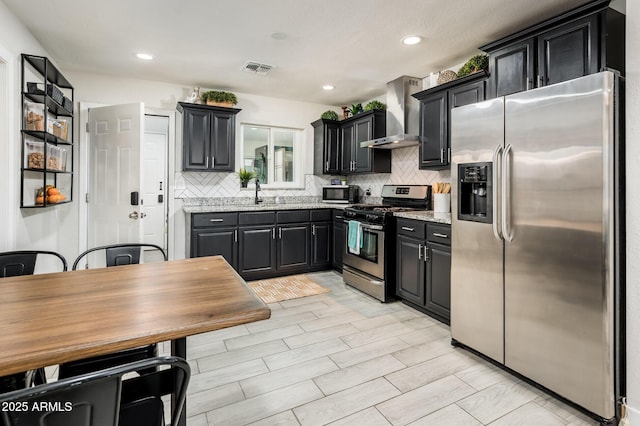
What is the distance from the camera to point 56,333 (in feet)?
3.35

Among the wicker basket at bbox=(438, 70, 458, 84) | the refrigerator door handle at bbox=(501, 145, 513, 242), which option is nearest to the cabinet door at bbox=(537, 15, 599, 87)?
the refrigerator door handle at bbox=(501, 145, 513, 242)

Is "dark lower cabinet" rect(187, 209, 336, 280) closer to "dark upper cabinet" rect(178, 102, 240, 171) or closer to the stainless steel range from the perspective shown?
the stainless steel range

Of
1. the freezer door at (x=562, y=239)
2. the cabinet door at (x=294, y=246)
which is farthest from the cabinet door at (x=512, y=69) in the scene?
the cabinet door at (x=294, y=246)

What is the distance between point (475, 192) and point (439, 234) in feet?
2.13

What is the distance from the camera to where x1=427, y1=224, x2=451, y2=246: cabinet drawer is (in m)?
2.95

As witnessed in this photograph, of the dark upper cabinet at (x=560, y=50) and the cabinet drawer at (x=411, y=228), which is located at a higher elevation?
the dark upper cabinet at (x=560, y=50)

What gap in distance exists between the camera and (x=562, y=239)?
189 centimetres

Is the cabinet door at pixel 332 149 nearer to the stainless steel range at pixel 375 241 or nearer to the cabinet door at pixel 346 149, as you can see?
the cabinet door at pixel 346 149

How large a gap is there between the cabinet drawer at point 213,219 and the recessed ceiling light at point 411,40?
264cm

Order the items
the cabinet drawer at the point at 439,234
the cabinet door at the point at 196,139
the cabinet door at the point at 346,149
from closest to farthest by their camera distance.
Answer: the cabinet drawer at the point at 439,234
the cabinet door at the point at 196,139
the cabinet door at the point at 346,149

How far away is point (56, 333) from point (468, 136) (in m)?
2.45

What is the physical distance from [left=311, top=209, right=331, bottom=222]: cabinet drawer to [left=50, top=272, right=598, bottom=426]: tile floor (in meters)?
1.84

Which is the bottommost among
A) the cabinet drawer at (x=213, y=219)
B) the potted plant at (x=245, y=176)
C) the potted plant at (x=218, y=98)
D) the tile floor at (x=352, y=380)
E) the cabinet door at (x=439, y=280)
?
the tile floor at (x=352, y=380)

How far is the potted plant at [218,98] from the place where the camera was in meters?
4.40
